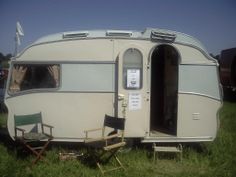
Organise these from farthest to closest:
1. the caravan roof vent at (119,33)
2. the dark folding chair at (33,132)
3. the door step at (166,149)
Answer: the caravan roof vent at (119,33), the door step at (166,149), the dark folding chair at (33,132)

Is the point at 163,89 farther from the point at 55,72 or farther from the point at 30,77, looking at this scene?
the point at 30,77

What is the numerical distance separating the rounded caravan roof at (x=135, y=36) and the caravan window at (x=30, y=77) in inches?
24.7

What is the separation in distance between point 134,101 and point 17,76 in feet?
9.77

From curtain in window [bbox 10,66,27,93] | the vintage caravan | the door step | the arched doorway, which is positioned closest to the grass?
the door step

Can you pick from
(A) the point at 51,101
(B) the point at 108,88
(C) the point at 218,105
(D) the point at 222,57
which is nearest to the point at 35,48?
(A) the point at 51,101

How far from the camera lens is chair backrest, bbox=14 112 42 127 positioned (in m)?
7.63

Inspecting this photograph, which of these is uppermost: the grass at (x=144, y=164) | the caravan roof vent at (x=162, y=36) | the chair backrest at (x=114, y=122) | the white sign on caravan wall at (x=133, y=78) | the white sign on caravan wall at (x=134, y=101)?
the caravan roof vent at (x=162, y=36)

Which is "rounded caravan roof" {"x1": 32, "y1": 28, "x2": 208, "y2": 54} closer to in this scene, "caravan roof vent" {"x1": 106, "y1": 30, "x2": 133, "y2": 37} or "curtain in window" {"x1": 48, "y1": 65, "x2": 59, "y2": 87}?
"caravan roof vent" {"x1": 106, "y1": 30, "x2": 133, "y2": 37}

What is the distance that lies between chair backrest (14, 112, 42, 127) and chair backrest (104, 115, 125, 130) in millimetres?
1637

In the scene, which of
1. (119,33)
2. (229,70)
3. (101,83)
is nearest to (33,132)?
(101,83)

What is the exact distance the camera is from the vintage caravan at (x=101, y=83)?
7.88 metres

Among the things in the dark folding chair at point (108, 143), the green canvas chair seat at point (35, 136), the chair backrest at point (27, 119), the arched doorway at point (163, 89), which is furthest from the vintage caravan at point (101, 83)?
the arched doorway at point (163, 89)

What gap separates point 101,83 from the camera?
26.1ft

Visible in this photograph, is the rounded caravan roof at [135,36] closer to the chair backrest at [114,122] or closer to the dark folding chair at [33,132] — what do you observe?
the dark folding chair at [33,132]
